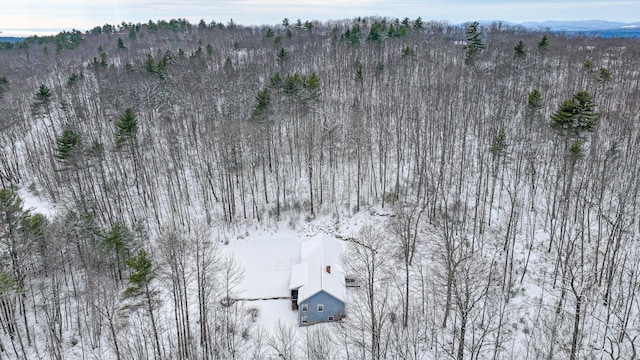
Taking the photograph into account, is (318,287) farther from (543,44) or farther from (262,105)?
(543,44)

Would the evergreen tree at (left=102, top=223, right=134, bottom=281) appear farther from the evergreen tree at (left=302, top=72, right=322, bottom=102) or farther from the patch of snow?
the evergreen tree at (left=302, top=72, right=322, bottom=102)

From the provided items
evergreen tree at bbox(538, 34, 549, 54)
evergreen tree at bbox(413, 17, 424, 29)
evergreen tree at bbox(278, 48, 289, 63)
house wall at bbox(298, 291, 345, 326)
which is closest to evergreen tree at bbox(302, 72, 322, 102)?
evergreen tree at bbox(278, 48, 289, 63)

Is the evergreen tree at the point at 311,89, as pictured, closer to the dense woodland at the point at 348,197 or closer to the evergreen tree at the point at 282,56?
the dense woodland at the point at 348,197

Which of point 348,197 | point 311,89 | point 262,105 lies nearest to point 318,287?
point 348,197

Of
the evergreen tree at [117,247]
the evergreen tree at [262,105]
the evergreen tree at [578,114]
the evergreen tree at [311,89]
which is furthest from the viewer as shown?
the evergreen tree at [311,89]

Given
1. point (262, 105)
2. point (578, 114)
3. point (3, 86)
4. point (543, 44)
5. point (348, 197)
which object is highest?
point (543, 44)

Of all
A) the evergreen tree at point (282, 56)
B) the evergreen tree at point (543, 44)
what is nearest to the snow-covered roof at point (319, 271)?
the evergreen tree at point (282, 56)

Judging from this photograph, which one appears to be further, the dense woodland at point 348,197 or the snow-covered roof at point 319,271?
the snow-covered roof at point 319,271

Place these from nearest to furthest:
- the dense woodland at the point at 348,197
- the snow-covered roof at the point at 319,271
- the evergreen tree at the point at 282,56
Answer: the dense woodland at the point at 348,197 → the snow-covered roof at the point at 319,271 → the evergreen tree at the point at 282,56

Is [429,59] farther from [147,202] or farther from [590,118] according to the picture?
[147,202]
